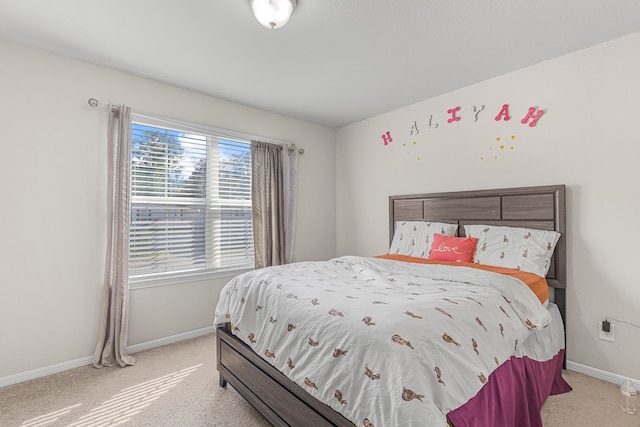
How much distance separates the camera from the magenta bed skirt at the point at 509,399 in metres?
1.19

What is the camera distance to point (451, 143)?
311 centimetres

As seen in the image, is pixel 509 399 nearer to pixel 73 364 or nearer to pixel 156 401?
pixel 156 401

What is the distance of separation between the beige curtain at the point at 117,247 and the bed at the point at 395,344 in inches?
39.3

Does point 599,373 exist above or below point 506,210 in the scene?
below

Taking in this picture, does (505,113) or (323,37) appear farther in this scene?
(505,113)

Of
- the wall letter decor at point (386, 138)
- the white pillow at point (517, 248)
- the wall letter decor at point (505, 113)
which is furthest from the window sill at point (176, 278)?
the wall letter decor at point (505, 113)

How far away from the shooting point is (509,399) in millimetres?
1440

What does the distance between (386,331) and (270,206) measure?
8.28 ft

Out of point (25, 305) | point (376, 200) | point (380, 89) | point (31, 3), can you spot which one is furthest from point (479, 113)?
point (25, 305)

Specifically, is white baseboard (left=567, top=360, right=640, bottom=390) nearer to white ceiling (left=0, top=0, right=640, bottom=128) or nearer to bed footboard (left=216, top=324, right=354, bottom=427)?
bed footboard (left=216, top=324, right=354, bottom=427)

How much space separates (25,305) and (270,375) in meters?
1.98

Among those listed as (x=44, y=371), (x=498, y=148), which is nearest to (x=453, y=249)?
(x=498, y=148)

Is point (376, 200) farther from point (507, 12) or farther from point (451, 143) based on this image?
point (507, 12)

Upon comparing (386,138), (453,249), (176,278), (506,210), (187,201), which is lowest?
(176,278)
